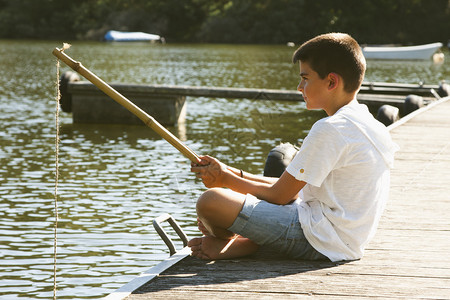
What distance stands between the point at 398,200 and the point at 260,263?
2094 mm

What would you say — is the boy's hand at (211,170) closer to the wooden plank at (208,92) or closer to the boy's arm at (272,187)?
the boy's arm at (272,187)

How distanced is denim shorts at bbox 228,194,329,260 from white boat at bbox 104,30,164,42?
8089 cm

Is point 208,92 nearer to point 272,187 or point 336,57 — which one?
point 272,187

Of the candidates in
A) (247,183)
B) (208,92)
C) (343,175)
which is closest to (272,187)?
(247,183)

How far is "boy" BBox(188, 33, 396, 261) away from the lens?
3.75m

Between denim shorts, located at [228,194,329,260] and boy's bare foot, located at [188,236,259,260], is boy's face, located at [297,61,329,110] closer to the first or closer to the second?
denim shorts, located at [228,194,329,260]

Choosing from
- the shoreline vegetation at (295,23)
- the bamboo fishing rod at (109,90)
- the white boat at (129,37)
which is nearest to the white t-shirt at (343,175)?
the bamboo fishing rod at (109,90)

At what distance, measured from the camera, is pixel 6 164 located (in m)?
11.3

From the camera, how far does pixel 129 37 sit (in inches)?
3310

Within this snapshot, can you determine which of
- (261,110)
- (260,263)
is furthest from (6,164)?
(261,110)

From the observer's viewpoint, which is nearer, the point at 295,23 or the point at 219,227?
the point at 219,227

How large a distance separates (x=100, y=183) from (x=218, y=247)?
19.9ft

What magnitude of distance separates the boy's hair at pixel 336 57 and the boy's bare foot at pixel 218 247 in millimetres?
949

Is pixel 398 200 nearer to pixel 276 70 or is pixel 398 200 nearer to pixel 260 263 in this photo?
pixel 260 263
